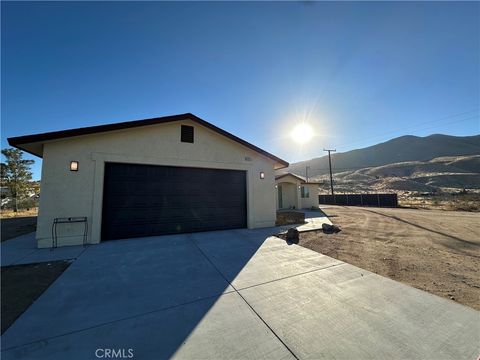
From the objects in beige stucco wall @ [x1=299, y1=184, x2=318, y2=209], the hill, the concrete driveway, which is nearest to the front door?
beige stucco wall @ [x1=299, y1=184, x2=318, y2=209]

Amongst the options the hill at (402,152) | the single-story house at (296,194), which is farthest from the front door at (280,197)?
the hill at (402,152)

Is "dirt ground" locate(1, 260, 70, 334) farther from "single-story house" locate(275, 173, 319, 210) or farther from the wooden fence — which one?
the wooden fence

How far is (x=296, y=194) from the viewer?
1981cm

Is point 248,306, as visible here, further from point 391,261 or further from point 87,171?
point 87,171

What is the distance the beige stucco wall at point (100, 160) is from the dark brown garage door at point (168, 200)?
0.96 feet

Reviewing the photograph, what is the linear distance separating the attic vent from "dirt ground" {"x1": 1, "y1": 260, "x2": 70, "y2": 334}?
5.27m

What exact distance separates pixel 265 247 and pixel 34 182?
80.9 ft

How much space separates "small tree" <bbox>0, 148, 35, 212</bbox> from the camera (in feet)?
55.4

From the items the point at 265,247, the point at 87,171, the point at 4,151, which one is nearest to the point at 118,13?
the point at 87,171

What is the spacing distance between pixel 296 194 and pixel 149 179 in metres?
Result: 15.6

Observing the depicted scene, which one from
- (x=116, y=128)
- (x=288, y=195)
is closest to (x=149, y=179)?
(x=116, y=128)

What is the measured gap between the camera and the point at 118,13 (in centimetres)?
648

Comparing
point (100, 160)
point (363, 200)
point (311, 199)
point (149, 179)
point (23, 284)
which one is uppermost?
point (100, 160)

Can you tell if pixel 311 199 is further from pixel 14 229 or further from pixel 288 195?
pixel 14 229
